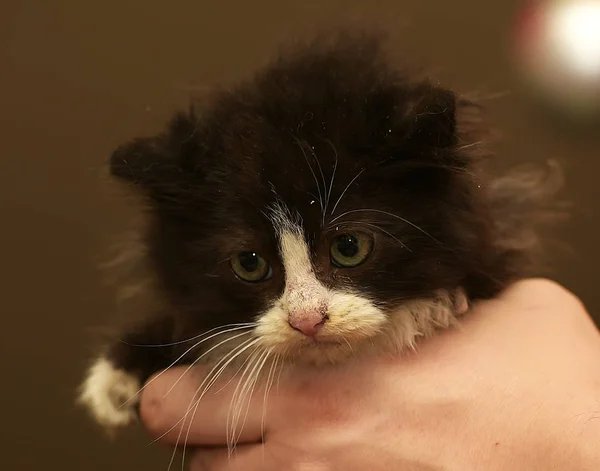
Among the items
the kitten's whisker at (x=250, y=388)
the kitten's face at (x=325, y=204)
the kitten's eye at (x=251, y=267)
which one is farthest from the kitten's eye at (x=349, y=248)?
the kitten's whisker at (x=250, y=388)

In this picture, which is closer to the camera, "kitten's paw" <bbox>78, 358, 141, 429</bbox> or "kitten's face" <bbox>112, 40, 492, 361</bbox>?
"kitten's face" <bbox>112, 40, 492, 361</bbox>

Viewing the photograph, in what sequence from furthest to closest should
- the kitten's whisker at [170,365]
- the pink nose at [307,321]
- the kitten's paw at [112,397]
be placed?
the kitten's paw at [112,397], the kitten's whisker at [170,365], the pink nose at [307,321]

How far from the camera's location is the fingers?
1070mm

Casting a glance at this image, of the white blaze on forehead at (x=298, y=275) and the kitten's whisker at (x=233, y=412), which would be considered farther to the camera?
the kitten's whisker at (x=233, y=412)

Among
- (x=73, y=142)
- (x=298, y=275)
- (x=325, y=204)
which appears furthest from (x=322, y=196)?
(x=73, y=142)

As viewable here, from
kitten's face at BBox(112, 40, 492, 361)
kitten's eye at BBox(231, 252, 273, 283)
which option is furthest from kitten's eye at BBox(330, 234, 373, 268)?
kitten's eye at BBox(231, 252, 273, 283)

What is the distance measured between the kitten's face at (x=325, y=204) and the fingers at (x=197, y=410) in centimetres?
13

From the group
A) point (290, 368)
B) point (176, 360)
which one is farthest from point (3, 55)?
point (290, 368)

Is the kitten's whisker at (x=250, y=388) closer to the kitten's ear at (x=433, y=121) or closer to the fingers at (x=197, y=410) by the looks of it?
the fingers at (x=197, y=410)

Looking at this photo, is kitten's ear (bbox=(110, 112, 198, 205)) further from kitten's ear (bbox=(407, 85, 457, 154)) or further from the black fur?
kitten's ear (bbox=(407, 85, 457, 154))

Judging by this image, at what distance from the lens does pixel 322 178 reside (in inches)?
38.3

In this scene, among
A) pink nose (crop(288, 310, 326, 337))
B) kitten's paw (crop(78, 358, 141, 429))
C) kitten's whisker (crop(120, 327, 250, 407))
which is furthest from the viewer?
kitten's paw (crop(78, 358, 141, 429))

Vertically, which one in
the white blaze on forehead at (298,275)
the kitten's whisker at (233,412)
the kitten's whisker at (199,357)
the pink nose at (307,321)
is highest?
the white blaze on forehead at (298,275)

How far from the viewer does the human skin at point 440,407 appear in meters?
0.93
